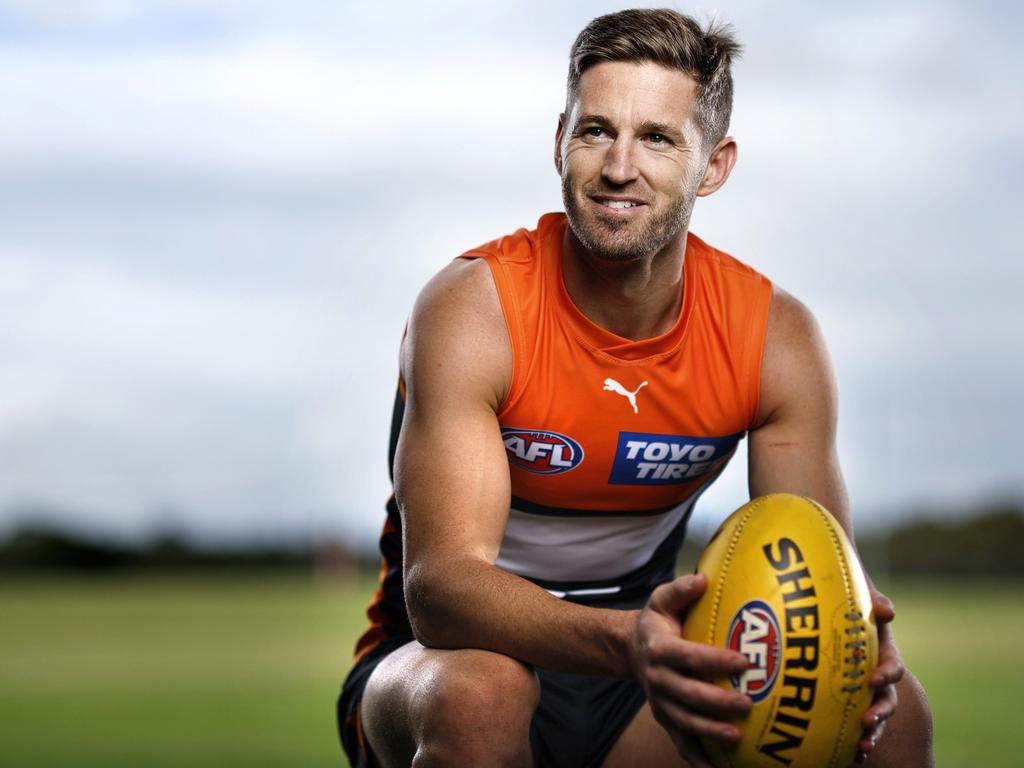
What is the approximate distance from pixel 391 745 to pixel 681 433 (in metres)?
1.02

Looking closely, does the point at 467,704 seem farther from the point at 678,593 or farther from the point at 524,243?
the point at 524,243

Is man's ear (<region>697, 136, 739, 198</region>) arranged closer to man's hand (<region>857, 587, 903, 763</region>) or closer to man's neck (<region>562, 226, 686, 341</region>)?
man's neck (<region>562, 226, 686, 341</region>)

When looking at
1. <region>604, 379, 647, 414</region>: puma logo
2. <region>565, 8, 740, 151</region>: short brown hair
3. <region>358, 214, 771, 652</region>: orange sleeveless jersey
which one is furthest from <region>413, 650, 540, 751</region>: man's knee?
<region>565, 8, 740, 151</region>: short brown hair

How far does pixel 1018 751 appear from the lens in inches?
263

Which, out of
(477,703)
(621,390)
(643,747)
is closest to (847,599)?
(477,703)

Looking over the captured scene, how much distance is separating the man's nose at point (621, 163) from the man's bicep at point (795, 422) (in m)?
0.60

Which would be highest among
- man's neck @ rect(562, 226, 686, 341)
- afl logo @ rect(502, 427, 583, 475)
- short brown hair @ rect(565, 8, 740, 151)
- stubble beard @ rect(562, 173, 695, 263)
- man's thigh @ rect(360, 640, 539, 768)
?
short brown hair @ rect(565, 8, 740, 151)

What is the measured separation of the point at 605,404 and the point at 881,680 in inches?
38.0

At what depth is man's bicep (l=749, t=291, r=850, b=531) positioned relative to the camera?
125 inches

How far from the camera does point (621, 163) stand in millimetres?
2943

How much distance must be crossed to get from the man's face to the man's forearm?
0.84 m

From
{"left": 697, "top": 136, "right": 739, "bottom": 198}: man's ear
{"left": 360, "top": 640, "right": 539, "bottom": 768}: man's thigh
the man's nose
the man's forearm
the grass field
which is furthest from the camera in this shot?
the grass field

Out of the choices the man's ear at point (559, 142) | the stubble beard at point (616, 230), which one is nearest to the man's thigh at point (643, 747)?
the stubble beard at point (616, 230)

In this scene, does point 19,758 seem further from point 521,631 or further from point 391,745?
point 521,631
